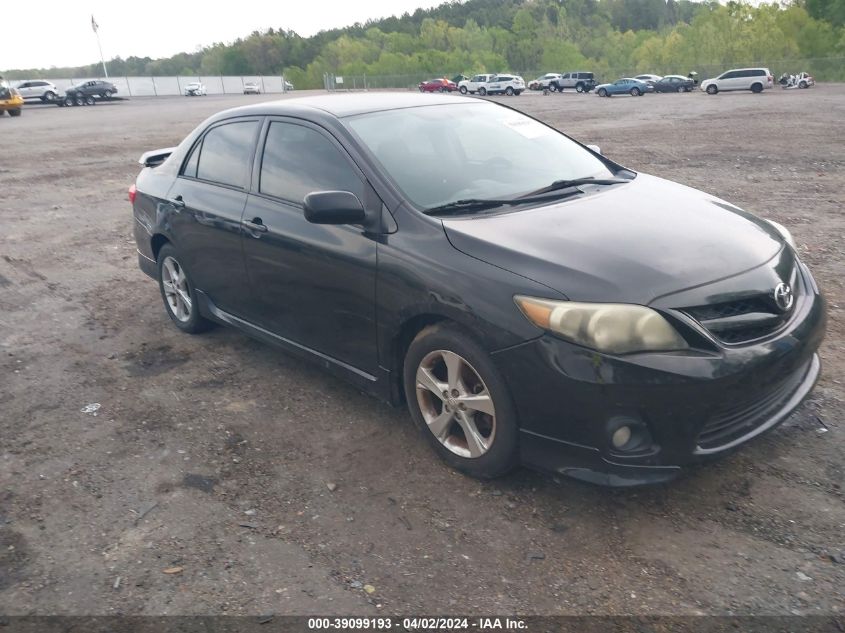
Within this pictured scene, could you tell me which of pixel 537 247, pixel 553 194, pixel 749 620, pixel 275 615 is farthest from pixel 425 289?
pixel 749 620

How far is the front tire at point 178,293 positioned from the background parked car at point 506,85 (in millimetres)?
52535

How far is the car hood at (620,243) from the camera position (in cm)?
306

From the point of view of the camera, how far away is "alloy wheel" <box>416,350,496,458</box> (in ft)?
11.1

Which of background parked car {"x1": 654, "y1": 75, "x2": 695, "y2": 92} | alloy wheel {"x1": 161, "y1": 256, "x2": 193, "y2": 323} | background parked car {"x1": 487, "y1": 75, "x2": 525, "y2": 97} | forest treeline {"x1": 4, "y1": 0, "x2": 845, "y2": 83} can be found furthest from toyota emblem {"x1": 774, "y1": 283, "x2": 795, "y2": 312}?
forest treeline {"x1": 4, "y1": 0, "x2": 845, "y2": 83}

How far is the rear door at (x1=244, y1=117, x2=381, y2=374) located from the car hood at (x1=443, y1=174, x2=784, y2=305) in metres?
0.60

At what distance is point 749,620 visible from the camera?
256 centimetres

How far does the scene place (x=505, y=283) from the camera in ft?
10.3

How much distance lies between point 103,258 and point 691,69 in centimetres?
6628

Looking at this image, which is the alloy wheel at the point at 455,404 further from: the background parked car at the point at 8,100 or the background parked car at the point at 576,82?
the background parked car at the point at 576,82

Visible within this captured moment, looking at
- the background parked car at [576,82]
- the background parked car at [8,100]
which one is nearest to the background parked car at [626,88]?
the background parked car at [576,82]

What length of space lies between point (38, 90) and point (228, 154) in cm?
5505

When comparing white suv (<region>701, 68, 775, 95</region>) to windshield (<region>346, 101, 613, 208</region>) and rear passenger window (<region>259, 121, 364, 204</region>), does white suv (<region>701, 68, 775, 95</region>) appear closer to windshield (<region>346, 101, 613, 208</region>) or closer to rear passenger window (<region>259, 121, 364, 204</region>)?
windshield (<region>346, 101, 613, 208</region>)

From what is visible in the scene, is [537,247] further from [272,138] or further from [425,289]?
[272,138]

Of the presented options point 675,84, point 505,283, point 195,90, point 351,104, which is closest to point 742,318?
point 505,283
